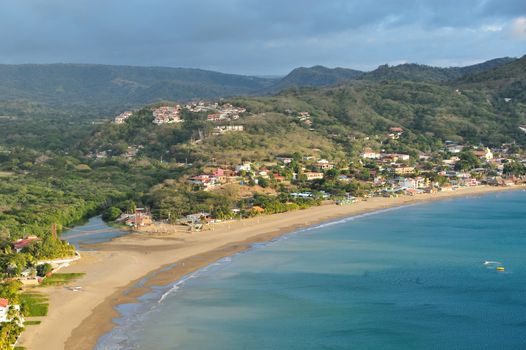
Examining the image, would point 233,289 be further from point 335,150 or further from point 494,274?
point 335,150

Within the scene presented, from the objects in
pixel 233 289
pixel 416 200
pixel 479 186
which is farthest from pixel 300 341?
pixel 479 186

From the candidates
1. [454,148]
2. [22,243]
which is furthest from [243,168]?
[454,148]

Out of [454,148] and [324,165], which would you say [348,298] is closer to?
[324,165]

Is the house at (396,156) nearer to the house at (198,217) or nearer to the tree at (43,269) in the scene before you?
the house at (198,217)

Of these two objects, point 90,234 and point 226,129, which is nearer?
point 90,234

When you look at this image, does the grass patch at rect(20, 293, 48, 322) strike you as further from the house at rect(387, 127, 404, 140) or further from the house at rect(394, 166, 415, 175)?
the house at rect(387, 127, 404, 140)

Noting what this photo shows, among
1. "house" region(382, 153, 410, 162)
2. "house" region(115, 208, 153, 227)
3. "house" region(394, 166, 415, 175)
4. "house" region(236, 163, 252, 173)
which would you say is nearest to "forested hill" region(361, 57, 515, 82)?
"house" region(382, 153, 410, 162)

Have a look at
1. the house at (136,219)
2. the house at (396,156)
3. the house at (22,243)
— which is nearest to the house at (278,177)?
the house at (136,219)
